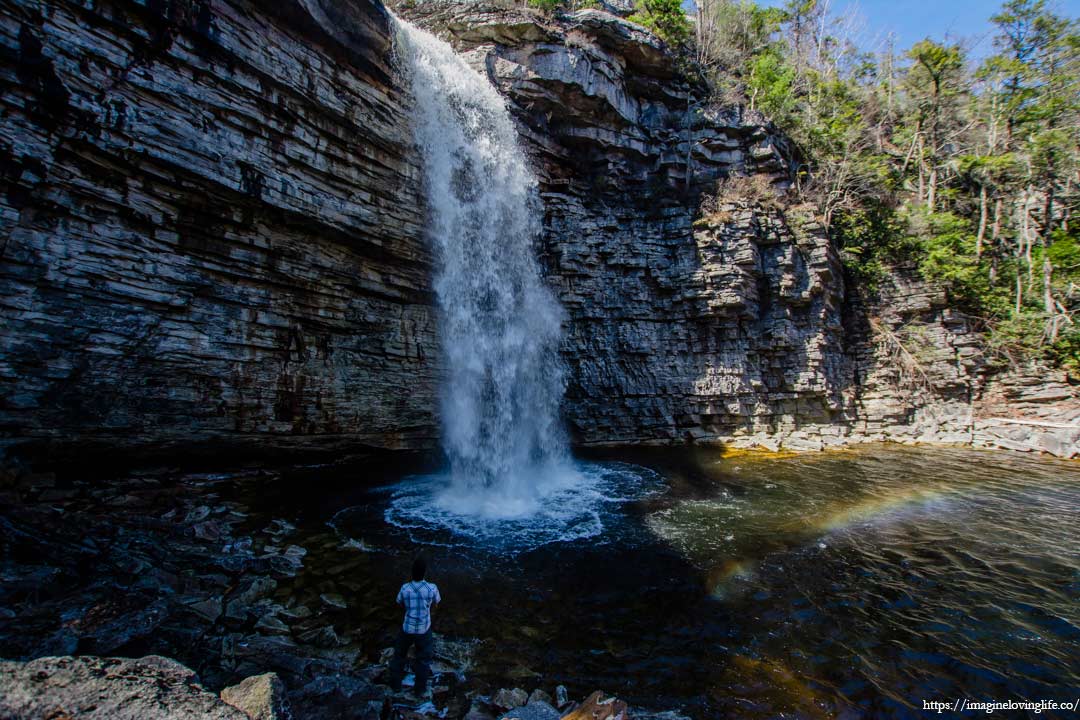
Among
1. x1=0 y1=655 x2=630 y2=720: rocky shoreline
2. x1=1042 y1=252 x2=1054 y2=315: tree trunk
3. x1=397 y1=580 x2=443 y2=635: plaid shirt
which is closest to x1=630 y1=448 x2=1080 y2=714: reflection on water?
x1=397 y1=580 x2=443 y2=635: plaid shirt

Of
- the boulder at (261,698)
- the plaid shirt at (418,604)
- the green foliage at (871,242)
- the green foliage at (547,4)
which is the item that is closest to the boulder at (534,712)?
the plaid shirt at (418,604)

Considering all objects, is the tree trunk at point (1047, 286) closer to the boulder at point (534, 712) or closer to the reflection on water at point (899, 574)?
the reflection on water at point (899, 574)

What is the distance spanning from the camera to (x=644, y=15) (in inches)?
805

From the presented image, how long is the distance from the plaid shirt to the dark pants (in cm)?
8

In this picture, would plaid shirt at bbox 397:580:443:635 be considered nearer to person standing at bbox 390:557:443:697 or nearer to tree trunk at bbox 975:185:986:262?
person standing at bbox 390:557:443:697

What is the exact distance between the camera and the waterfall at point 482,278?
13.4 meters

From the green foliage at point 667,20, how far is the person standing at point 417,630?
23.1m

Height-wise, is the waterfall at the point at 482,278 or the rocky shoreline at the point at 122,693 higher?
the waterfall at the point at 482,278

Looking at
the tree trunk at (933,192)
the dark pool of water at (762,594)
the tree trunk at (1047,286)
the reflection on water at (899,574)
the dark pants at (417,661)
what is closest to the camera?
the dark pants at (417,661)

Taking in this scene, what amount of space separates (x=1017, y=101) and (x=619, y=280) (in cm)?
2050

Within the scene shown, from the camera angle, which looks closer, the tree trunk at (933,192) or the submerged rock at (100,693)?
the submerged rock at (100,693)

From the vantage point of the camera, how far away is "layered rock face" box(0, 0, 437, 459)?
7.79m

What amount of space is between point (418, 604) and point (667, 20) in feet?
78.6

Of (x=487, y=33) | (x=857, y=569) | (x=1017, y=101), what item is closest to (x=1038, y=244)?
(x=1017, y=101)
